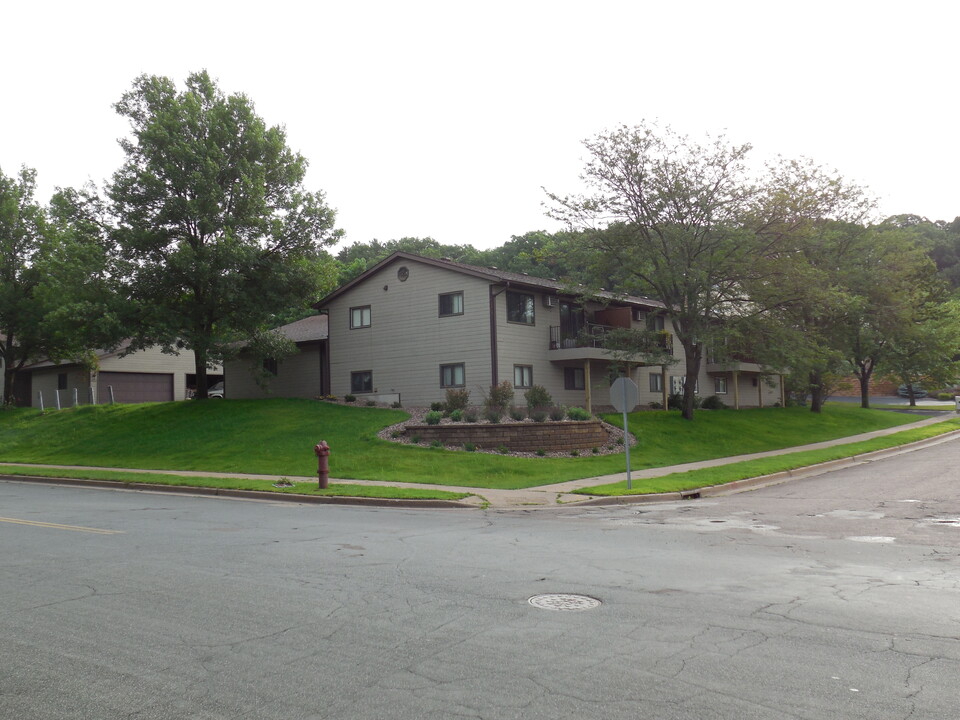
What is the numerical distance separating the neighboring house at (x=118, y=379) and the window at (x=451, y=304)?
20.3 metres

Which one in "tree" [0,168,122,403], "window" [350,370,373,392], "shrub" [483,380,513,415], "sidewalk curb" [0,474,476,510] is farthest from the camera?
"window" [350,370,373,392]

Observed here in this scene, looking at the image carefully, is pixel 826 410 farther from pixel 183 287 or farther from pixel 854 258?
pixel 183 287

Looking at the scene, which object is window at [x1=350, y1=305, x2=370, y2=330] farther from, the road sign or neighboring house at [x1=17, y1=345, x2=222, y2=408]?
the road sign

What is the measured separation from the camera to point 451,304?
34.8 m

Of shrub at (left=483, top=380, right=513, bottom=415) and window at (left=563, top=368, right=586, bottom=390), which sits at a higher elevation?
window at (left=563, top=368, right=586, bottom=390)

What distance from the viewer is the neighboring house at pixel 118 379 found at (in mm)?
45500

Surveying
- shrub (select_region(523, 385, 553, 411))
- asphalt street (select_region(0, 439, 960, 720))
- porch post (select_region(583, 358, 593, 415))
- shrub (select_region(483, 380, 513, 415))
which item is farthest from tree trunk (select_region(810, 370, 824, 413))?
asphalt street (select_region(0, 439, 960, 720))

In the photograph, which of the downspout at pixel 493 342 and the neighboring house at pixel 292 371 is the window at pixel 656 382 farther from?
the neighboring house at pixel 292 371

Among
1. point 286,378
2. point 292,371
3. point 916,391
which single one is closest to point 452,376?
point 292,371

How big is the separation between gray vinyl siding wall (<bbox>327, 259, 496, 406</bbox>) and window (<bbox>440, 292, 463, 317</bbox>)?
0.75 feet

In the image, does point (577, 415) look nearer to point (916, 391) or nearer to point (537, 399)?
point (537, 399)

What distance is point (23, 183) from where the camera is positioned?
1807 inches

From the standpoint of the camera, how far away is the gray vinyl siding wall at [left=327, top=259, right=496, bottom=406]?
3384 centimetres

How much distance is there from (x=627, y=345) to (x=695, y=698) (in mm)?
30527
